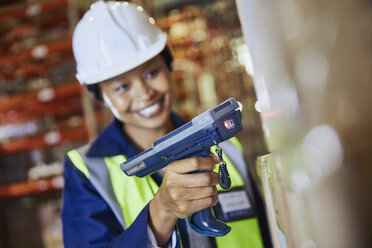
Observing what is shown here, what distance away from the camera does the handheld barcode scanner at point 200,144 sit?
0.88m

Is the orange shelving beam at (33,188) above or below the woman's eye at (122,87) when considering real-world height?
below

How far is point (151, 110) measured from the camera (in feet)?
5.18

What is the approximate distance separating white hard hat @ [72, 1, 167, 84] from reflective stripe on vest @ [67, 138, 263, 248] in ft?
1.15

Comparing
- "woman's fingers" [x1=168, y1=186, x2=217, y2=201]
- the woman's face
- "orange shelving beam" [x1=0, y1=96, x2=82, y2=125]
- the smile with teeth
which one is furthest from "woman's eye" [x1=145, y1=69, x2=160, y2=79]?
"orange shelving beam" [x1=0, y1=96, x2=82, y2=125]

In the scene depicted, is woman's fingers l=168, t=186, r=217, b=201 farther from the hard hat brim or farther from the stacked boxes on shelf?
the stacked boxes on shelf

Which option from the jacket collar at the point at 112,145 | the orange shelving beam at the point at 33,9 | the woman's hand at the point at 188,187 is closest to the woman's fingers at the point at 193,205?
the woman's hand at the point at 188,187

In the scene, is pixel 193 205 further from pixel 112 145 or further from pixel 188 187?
pixel 112 145

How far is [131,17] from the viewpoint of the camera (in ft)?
5.43

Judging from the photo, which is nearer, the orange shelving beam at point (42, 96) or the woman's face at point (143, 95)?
the woman's face at point (143, 95)

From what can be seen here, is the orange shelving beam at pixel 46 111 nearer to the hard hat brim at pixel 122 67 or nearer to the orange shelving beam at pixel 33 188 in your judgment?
the orange shelving beam at pixel 33 188

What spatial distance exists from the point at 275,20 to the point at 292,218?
20 centimetres

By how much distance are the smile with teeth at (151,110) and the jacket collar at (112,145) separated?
0.14 metres

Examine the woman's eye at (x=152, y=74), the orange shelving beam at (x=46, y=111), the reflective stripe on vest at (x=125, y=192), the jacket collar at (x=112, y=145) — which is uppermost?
the woman's eye at (x=152, y=74)

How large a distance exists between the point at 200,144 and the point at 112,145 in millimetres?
712
